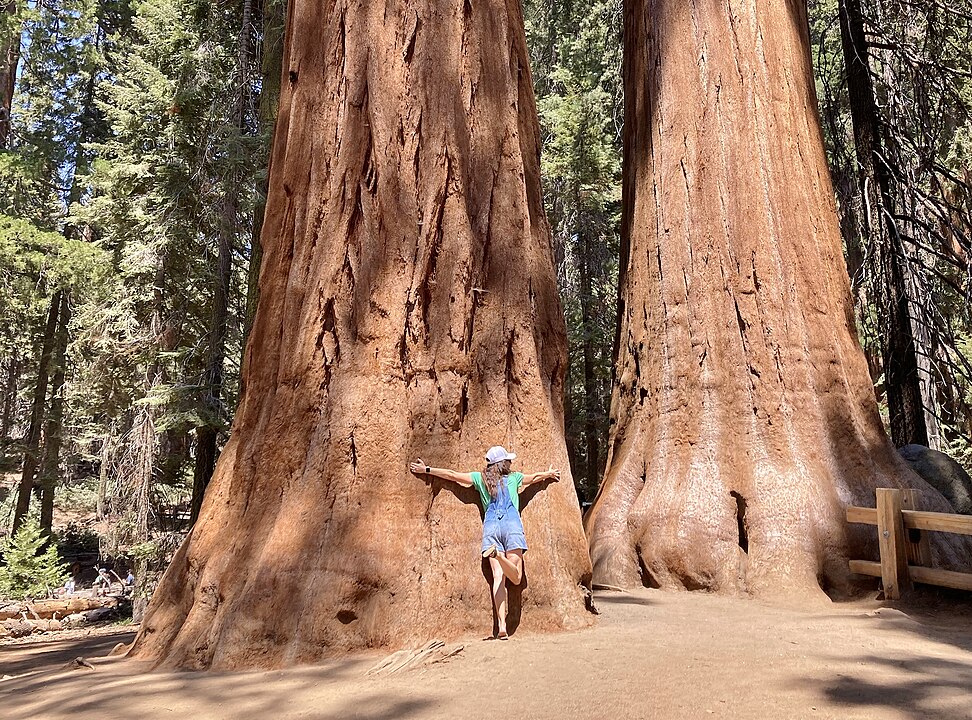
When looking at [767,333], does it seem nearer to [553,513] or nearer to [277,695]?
[553,513]

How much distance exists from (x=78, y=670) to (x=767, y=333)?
6528mm

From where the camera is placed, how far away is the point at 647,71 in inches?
381

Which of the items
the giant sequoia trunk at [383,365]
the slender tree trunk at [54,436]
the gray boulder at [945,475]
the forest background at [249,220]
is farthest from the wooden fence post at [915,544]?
the slender tree trunk at [54,436]

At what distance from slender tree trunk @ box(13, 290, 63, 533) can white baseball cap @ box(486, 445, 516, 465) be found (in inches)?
787

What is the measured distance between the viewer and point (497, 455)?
526cm

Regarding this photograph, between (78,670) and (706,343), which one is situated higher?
(706,343)

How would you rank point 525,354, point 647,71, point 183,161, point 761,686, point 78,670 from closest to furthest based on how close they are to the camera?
point 761,686, point 78,670, point 525,354, point 647,71, point 183,161

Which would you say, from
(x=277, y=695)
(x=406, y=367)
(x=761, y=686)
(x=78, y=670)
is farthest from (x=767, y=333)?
(x=78, y=670)

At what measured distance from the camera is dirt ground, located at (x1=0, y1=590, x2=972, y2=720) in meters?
3.61

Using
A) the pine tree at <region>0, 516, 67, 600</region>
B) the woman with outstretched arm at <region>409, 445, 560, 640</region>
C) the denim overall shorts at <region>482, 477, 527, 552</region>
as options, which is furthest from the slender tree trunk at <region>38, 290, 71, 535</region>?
the denim overall shorts at <region>482, 477, 527, 552</region>

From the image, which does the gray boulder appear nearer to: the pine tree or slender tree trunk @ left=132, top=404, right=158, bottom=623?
slender tree trunk @ left=132, top=404, right=158, bottom=623

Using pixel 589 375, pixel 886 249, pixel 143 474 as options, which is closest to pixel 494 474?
pixel 886 249

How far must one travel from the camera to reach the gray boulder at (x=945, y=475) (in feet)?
25.4

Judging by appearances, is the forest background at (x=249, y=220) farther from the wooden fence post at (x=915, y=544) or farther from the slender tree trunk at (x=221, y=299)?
the wooden fence post at (x=915, y=544)
